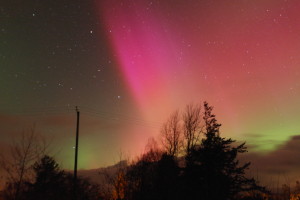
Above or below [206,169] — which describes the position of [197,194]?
below

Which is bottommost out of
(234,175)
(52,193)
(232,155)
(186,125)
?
(52,193)

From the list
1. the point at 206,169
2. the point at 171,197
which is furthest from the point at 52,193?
the point at 206,169

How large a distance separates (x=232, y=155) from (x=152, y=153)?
563 inches

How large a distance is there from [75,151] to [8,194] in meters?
10.9

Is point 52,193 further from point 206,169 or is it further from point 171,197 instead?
point 206,169

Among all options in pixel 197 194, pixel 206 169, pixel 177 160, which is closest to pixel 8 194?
pixel 197 194

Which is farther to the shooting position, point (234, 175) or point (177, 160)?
point (177, 160)

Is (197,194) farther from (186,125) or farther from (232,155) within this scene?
(186,125)

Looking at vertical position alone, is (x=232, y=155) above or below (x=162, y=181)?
above

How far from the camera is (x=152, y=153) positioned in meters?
37.9

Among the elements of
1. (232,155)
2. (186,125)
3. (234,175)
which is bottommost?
(234,175)

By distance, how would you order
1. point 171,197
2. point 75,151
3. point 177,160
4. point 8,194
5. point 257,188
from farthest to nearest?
point 177,160
point 75,151
point 257,188
point 171,197
point 8,194

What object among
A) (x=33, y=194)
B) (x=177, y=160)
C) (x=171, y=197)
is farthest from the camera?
(x=177, y=160)

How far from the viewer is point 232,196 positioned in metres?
22.9
